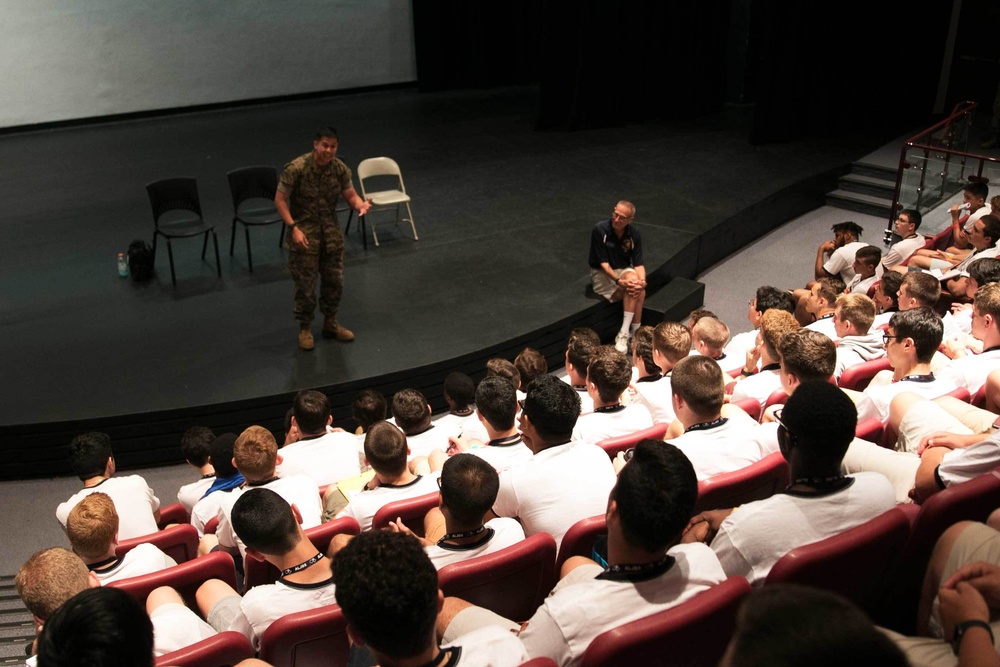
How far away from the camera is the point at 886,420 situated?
338cm

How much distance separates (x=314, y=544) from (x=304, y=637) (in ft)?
1.94

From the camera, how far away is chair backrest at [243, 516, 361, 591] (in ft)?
9.91

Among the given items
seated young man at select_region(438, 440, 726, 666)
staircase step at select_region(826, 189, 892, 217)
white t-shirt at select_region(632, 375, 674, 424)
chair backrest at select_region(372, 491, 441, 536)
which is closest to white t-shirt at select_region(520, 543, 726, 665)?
seated young man at select_region(438, 440, 726, 666)

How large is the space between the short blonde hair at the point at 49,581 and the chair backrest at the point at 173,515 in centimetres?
135

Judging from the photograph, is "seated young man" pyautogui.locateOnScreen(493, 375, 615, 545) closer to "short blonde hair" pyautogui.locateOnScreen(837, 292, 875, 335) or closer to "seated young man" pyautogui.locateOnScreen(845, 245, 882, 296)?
"short blonde hair" pyautogui.locateOnScreen(837, 292, 875, 335)

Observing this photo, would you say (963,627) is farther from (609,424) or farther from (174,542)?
(174,542)

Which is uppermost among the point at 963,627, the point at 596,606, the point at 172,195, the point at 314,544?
the point at 963,627

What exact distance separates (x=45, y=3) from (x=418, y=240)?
6.13 meters

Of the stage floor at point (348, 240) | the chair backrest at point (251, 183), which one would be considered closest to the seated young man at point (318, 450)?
the stage floor at point (348, 240)

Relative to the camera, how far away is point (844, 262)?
6.53 meters

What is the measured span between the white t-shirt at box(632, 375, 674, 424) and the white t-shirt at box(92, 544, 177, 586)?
84.0 inches

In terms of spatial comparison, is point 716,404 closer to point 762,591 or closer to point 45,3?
→ point 762,591

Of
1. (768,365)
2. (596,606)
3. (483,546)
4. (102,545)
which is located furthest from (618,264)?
(596,606)

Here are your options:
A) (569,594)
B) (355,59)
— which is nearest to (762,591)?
(569,594)
